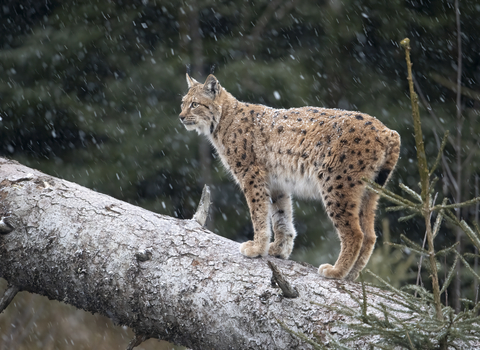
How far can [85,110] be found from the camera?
902 centimetres

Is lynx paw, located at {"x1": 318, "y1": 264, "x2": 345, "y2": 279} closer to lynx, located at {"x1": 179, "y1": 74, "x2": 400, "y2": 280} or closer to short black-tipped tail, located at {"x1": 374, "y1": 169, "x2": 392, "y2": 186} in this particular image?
lynx, located at {"x1": 179, "y1": 74, "x2": 400, "y2": 280}

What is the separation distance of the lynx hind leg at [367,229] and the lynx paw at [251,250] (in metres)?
0.72

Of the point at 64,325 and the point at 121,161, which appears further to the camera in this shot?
the point at 121,161

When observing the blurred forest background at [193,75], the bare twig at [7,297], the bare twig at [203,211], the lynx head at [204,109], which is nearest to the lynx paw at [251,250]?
the bare twig at [203,211]

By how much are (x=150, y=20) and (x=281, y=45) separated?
2656mm

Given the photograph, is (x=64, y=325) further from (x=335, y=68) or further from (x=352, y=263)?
(x=335, y=68)

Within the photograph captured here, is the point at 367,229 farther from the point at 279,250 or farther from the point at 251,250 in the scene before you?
the point at 251,250

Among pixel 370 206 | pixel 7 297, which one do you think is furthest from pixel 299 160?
pixel 7 297

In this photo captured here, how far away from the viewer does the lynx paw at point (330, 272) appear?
3443 millimetres

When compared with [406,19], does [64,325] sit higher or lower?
lower

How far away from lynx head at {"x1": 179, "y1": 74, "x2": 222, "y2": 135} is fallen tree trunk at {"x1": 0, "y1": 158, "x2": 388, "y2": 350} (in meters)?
1.39

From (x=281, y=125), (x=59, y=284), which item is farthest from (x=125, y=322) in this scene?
(x=281, y=125)

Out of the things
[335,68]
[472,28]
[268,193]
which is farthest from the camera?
[335,68]

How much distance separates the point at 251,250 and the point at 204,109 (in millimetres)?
1792
